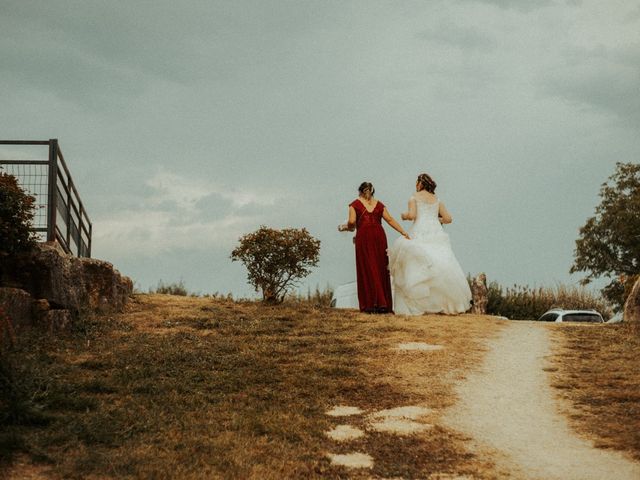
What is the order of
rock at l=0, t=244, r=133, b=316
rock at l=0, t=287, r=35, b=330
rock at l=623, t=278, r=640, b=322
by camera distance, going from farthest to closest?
1. rock at l=623, t=278, r=640, b=322
2. rock at l=0, t=244, r=133, b=316
3. rock at l=0, t=287, r=35, b=330

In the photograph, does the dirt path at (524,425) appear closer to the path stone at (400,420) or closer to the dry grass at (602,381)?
the dry grass at (602,381)

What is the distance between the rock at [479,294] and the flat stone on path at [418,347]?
13.2 m

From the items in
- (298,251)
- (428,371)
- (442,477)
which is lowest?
(442,477)

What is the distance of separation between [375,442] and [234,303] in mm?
11333

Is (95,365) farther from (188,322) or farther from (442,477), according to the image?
(442,477)

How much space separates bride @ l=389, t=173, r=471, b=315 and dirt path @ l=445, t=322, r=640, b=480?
379cm

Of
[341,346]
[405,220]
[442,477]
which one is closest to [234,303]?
[405,220]

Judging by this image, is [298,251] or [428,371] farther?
[298,251]

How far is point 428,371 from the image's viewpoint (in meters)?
12.3

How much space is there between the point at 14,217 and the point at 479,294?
17869 mm

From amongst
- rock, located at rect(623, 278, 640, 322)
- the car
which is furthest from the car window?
rock, located at rect(623, 278, 640, 322)

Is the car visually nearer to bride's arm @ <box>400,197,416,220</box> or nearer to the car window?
the car window

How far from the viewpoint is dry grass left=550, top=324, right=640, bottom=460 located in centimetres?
942

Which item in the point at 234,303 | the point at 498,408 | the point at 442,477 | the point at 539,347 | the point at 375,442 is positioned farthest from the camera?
the point at 234,303
